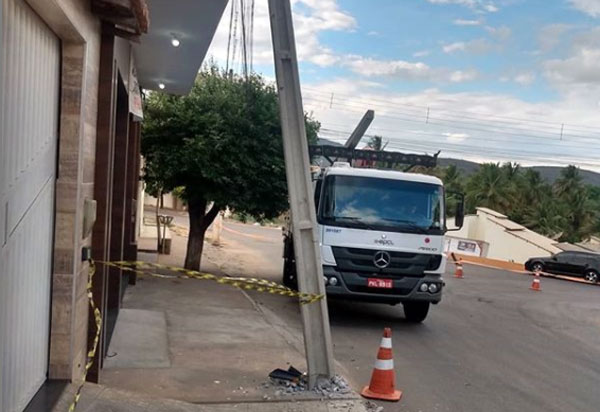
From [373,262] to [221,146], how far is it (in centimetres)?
475

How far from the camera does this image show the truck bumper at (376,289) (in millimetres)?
9938

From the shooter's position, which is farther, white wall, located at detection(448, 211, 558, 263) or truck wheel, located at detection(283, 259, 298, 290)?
white wall, located at detection(448, 211, 558, 263)

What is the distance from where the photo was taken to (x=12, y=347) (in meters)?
3.46

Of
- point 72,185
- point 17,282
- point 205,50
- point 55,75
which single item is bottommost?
point 17,282

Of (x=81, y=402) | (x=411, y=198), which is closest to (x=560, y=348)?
(x=411, y=198)

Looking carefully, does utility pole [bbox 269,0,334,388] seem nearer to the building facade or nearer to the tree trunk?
the building facade

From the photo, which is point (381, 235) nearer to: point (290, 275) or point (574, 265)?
point (290, 275)

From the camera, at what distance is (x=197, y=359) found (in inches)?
277

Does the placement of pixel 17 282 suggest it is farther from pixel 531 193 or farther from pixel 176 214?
pixel 531 193

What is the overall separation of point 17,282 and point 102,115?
205 centimetres

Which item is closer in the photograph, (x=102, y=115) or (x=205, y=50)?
(x=102, y=115)

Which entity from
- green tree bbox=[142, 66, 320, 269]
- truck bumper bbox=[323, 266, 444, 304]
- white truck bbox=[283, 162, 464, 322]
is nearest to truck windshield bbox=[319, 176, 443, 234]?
white truck bbox=[283, 162, 464, 322]

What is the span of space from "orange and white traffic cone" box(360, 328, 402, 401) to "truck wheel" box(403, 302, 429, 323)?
14.8ft

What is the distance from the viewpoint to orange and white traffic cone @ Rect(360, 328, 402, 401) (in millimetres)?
6395
